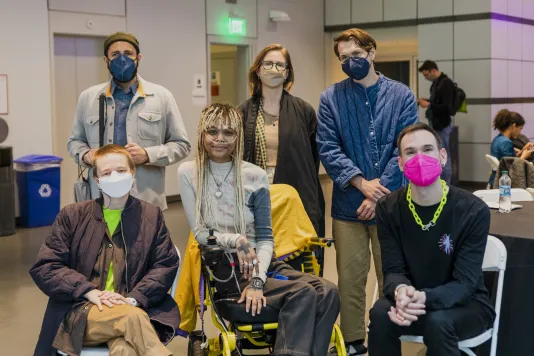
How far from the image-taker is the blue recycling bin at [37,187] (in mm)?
8422

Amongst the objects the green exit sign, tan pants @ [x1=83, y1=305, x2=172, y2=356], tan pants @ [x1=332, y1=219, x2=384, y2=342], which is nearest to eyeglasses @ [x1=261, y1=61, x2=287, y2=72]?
tan pants @ [x1=332, y1=219, x2=384, y2=342]

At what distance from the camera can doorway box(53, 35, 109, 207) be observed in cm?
905

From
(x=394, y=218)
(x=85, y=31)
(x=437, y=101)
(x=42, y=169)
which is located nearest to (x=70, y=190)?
(x=42, y=169)

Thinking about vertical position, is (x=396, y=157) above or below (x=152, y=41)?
below

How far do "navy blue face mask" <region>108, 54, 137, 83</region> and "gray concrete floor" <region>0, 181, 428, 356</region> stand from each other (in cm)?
155

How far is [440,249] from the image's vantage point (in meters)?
3.19

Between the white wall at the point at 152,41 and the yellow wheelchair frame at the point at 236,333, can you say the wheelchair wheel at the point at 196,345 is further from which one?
the white wall at the point at 152,41

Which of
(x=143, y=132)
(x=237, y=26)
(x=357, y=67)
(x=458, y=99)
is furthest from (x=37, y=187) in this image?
(x=458, y=99)

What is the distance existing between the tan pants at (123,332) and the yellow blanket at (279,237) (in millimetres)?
622

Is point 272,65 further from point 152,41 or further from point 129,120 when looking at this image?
point 152,41

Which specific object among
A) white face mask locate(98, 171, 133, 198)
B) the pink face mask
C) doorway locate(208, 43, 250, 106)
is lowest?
white face mask locate(98, 171, 133, 198)

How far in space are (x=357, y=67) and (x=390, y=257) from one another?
1.09 m

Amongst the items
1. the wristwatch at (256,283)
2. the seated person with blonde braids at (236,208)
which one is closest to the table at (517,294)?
the seated person with blonde braids at (236,208)

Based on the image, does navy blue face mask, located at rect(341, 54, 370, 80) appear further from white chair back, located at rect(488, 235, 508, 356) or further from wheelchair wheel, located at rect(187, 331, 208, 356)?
wheelchair wheel, located at rect(187, 331, 208, 356)
